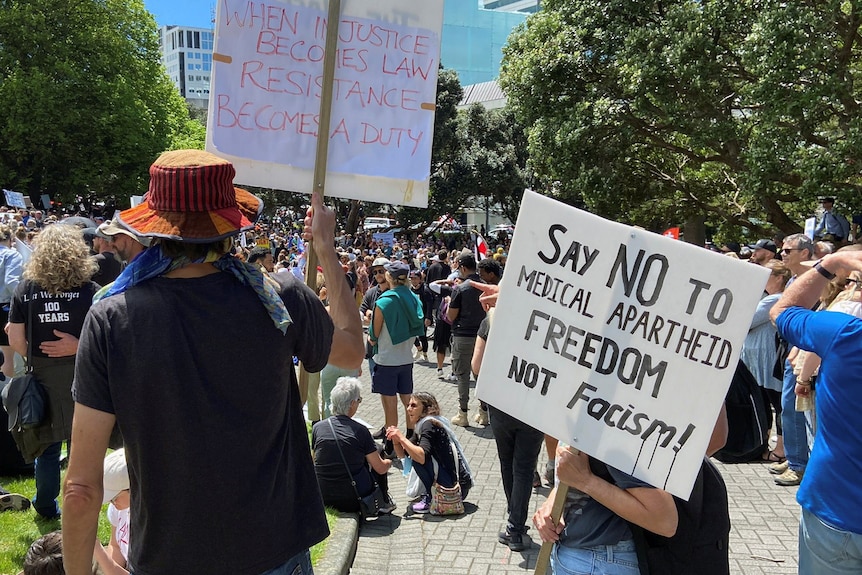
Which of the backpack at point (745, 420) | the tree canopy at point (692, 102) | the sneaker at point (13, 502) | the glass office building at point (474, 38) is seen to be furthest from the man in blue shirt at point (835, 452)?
the glass office building at point (474, 38)

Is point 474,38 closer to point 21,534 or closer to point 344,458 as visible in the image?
point 344,458

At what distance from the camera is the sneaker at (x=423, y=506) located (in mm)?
5966

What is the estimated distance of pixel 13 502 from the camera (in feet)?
17.0

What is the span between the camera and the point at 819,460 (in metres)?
2.77

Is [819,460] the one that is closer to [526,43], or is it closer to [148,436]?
[148,436]

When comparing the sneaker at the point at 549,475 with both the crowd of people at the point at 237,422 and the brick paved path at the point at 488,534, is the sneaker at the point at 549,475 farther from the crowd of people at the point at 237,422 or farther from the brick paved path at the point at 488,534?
the crowd of people at the point at 237,422

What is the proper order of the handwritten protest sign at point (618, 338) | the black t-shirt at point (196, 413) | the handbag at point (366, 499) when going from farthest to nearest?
the handbag at point (366, 499), the handwritten protest sign at point (618, 338), the black t-shirt at point (196, 413)

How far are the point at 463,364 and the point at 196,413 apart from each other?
702cm

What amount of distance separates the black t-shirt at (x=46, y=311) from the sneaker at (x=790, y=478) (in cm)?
573

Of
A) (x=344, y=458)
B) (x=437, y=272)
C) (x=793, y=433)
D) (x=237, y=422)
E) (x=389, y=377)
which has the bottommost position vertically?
(x=437, y=272)

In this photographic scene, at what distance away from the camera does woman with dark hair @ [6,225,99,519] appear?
4.54 meters

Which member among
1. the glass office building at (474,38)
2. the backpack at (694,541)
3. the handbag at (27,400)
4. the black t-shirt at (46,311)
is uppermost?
the glass office building at (474,38)

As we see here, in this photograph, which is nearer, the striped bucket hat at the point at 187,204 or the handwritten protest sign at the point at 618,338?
the striped bucket hat at the point at 187,204

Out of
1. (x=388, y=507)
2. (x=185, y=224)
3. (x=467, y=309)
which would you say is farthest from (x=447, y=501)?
(x=185, y=224)
